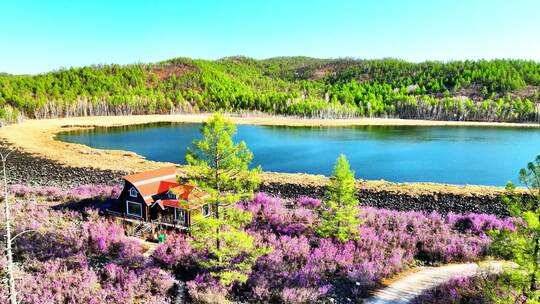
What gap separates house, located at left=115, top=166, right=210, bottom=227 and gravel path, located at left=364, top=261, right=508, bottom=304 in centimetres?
1287

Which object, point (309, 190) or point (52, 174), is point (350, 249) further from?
point (52, 174)

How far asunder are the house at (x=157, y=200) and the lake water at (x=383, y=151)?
29.2 metres

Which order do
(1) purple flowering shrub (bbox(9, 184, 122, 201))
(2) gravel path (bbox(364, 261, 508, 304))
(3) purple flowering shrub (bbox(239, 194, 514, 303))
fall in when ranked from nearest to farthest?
(2) gravel path (bbox(364, 261, 508, 304)), (3) purple flowering shrub (bbox(239, 194, 514, 303)), (1) purple flowering shrub (bbox(9, 184, 122, 201))

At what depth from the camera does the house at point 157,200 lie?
86.4 feet

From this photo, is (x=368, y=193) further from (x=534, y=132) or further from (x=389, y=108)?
(x=389, y=108)

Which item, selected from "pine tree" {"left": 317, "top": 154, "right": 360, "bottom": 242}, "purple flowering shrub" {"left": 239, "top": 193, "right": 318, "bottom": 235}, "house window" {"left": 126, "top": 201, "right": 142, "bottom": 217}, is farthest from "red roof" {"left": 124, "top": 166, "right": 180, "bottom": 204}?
"pine tree" {"left": 317, "top": 154, "right": 360, "bottom": 242}

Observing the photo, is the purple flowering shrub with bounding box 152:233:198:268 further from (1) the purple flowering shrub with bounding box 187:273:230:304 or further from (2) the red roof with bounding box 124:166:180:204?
(2) the red roof with bounding box 124:166:180:204

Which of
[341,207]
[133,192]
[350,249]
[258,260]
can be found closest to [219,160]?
[258,260]

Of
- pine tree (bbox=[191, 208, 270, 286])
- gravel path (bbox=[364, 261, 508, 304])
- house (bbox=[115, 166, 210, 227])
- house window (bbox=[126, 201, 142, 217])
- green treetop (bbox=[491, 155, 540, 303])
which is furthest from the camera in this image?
house window (bbox=[126, 201, 142, 217])

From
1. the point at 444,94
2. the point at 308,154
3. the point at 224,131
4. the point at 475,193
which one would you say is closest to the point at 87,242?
the point at 224,131

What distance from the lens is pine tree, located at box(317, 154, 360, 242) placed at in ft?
79.8

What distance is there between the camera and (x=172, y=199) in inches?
1067

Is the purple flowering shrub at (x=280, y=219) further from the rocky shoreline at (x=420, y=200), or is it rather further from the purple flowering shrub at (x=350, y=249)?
the rocky shoreline at (x=420, y=200)

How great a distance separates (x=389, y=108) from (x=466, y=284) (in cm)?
15876
